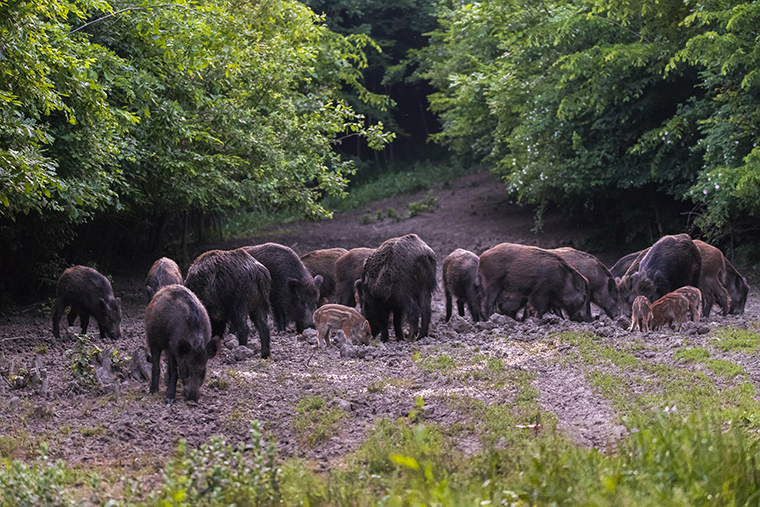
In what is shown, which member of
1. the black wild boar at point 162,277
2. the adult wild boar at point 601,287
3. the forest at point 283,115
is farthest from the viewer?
the adult wild boar at point 601,287

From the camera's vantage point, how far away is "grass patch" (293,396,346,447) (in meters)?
4.79

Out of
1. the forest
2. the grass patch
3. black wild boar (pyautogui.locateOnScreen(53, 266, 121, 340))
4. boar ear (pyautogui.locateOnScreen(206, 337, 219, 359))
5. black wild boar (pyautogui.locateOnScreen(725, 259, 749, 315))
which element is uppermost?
Result: the forest

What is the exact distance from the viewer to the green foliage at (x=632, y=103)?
12.3 meters

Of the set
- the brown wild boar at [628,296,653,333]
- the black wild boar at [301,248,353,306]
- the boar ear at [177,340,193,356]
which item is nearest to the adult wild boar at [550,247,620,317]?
the brown wild boar at [628,296,653,333]

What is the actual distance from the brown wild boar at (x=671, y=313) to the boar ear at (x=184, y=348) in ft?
19.3

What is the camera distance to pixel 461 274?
1059cm

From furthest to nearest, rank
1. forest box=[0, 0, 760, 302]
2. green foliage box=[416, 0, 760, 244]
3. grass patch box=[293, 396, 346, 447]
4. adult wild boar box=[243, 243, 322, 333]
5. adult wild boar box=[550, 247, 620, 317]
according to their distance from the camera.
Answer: green foliage box=[416, 0, 760, 244], adult wild boar box=[550, 247, 620, 317], adult wild boar box=[243, 243, 322, 333], forest box=[0, 0, 760, 302], grass patch box=[293, 396, 346, 447]

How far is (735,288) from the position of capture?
11.1 metres

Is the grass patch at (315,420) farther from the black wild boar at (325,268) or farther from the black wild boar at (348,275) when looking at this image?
the black wild boar at (325,268)

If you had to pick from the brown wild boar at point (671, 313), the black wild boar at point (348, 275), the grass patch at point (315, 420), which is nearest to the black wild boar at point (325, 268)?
the black wild boar at point (348, 275)

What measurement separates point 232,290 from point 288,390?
2.07 meters

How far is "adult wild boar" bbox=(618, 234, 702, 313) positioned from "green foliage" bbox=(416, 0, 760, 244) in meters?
1.94

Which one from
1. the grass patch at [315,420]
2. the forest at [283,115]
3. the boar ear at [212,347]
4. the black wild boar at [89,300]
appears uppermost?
the forest at [283,115]

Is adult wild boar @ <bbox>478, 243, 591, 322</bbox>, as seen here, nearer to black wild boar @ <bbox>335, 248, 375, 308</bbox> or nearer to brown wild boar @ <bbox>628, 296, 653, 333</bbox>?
brown wild boar @ <bbox>628, 296, 653, 333</bbox>
